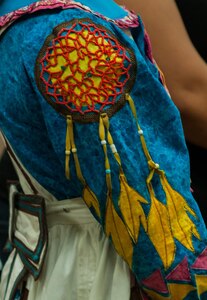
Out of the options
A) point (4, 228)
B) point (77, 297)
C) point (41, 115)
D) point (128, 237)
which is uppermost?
point (41, 115)

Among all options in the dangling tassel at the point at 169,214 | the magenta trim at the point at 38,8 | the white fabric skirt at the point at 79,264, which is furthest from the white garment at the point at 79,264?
the magenta trim at the point at 38,8

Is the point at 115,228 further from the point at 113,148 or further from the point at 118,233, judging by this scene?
the point at 113,148

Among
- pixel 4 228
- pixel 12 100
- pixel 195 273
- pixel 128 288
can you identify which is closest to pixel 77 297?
pixel 128 288

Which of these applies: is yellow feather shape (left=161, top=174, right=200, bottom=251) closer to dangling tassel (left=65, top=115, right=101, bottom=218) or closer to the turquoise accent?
dangling tassel (left=65, top=115, right=101, bottom=218)

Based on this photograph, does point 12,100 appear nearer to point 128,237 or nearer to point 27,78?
point 27,78

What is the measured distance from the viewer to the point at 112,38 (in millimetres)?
637

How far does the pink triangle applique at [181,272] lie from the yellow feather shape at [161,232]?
11 millimetres

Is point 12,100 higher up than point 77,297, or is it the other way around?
point 12,100

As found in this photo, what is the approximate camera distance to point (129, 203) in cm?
63

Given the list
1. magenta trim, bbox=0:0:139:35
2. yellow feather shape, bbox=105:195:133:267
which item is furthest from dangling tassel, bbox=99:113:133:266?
magenta trim, bbox=0:0:139:35

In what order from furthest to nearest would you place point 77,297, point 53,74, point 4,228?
1. point 4,228
2. point 77,297
3. point 53,74

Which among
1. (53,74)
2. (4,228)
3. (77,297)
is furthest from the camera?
(4,228)

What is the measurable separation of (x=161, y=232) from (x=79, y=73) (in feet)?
0.73

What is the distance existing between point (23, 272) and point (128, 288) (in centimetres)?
19
